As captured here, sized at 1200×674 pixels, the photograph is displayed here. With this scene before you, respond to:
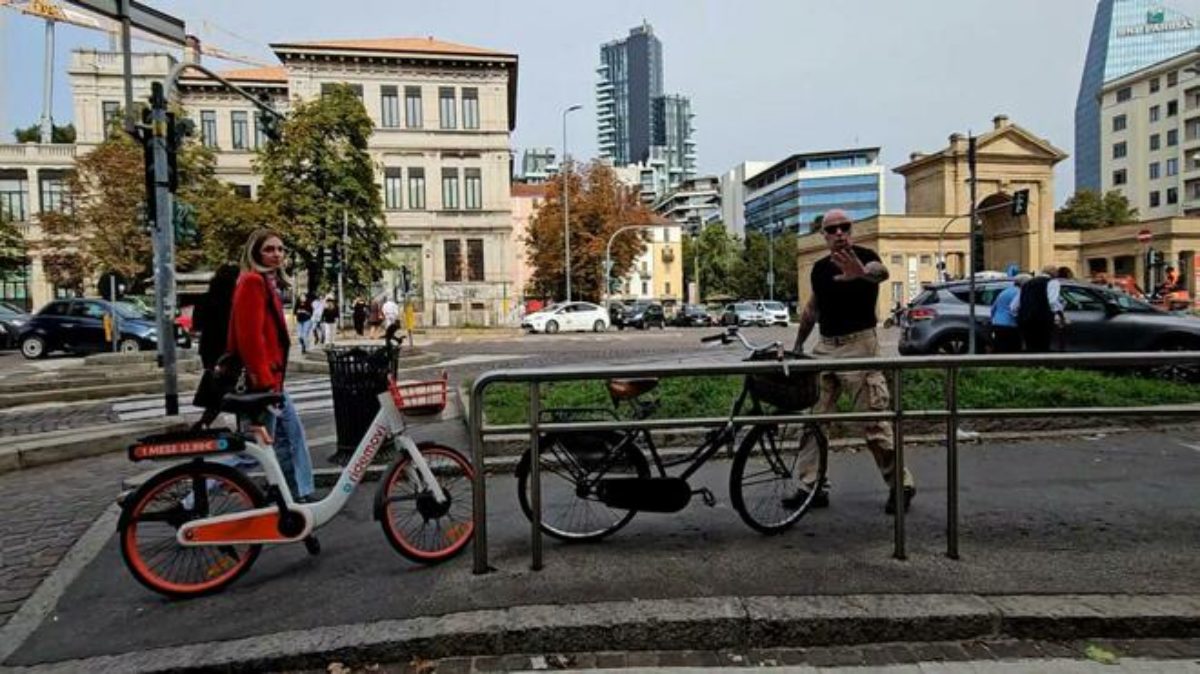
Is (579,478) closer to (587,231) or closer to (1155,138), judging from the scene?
(587,231)

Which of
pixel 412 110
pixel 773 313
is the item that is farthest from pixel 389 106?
pixel 773 313

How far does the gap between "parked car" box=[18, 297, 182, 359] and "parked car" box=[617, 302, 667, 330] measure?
26382mm

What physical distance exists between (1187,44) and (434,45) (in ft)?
441

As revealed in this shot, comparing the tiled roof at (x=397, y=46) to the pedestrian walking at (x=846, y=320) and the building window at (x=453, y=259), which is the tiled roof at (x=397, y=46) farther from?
the pedestrian walking at (x=846, y=320)

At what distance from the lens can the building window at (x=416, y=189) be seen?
54.9 metres

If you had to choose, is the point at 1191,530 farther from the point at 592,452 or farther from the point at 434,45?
the point at 434,45

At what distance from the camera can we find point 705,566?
13.9ft

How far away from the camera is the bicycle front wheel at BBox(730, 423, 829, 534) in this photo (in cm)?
474

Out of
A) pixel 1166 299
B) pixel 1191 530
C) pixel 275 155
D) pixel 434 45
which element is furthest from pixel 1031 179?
pixel 1191 530

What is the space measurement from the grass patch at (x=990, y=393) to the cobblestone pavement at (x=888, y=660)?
1318 mm

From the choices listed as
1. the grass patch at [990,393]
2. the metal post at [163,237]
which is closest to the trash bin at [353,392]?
the grass patch at [990,393]

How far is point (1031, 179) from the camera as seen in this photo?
6875 cm

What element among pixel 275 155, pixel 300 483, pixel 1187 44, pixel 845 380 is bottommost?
pixel 300 483

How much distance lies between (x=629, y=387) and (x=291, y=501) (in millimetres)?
2086
